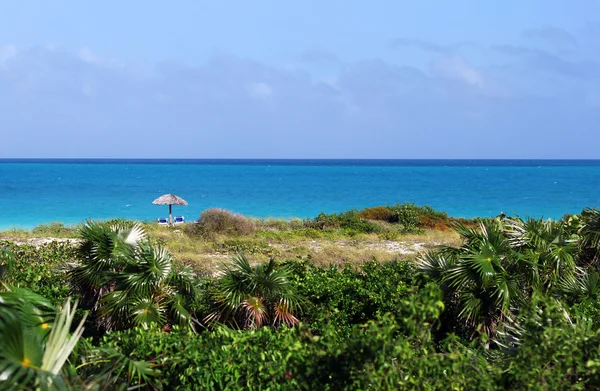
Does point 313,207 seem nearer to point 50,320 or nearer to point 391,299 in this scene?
point 391,299

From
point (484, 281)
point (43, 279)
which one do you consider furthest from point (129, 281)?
point (484, 281)

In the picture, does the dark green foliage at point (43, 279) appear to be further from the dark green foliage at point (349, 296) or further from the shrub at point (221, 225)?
the shrub at point (221, 225)

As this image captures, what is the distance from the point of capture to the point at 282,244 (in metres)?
24.8

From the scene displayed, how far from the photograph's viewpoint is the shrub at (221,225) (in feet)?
92.4

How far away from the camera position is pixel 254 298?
32.6 feet

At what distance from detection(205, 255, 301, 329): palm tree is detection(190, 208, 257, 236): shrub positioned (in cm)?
1771

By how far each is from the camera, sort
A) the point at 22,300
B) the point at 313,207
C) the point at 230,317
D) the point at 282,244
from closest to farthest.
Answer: the point at 22,300 < the point at 230,317 < the point at 282,244 < the point at 313,207

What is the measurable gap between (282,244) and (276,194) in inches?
2087

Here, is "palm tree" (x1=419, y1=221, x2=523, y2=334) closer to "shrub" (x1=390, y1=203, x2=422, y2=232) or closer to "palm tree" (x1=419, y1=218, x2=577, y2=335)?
"palm tree" (x1=419, y1=218, x2=577, y2=335)

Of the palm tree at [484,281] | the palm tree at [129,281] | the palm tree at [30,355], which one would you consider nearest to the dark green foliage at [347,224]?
the palm tree at [484,281]

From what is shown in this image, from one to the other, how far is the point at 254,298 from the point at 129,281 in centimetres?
185

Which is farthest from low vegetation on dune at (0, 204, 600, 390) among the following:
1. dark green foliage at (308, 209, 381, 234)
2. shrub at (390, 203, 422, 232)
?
shrub at (390, 203, 422, 232)

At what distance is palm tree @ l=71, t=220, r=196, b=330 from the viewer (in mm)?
9664

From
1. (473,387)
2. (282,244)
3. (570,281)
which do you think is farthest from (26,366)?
(282,244)
